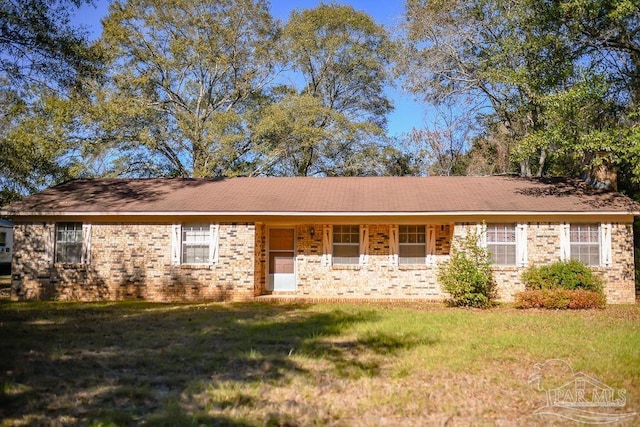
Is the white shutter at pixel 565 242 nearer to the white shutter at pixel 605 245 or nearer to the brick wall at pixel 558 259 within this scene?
the brick wall at pixel 558 259

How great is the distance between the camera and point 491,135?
26.3 meters

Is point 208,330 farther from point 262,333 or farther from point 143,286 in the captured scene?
point 143,286

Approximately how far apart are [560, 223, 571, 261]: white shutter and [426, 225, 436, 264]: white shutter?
3592 millimetres

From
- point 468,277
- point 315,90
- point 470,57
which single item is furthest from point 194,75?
point 468,277

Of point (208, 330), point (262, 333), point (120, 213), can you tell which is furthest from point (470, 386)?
point (120, 213)

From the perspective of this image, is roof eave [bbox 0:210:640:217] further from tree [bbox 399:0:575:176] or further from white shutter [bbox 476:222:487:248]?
tree [bbox 399:0:575:176]

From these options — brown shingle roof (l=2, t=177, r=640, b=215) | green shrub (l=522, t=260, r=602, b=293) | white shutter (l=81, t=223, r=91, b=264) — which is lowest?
green shrub (l=522, t=260, r=602, b=293)

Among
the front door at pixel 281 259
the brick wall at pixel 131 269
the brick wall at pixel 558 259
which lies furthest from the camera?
the front door at pixel 281 259

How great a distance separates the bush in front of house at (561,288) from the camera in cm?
1364

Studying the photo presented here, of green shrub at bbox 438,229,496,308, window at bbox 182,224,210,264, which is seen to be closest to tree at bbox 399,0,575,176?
green shrub at bbox 438,229,496,308

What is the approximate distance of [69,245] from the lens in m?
16.2

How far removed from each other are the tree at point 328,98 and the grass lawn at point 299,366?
53.1 feet

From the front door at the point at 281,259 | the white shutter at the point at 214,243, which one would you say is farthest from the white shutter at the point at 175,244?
the front door at the point at 281,259

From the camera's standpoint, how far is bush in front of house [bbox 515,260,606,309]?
13641 mm
